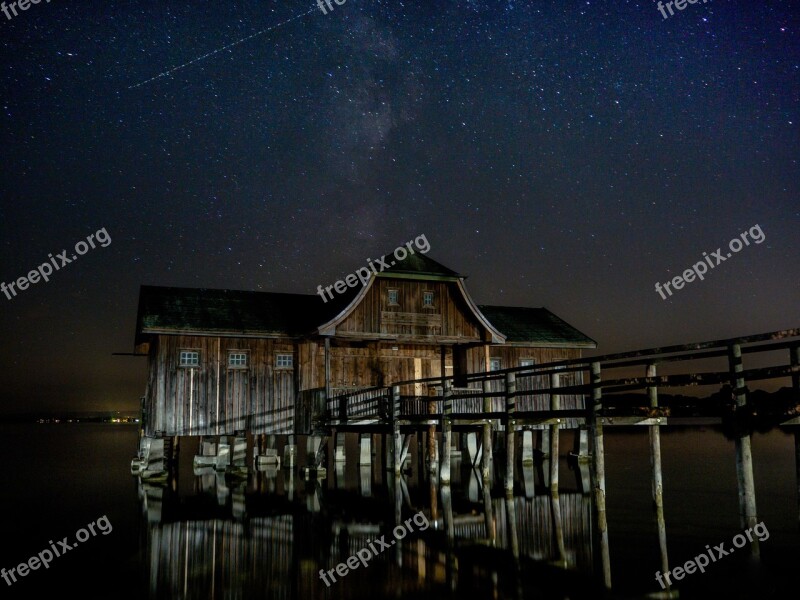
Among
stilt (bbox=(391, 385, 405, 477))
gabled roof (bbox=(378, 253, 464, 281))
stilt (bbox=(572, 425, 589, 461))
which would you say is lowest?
stilt (bbox=(572, 425, 589, 461))

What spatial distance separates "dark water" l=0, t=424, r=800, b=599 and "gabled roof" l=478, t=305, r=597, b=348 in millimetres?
7011

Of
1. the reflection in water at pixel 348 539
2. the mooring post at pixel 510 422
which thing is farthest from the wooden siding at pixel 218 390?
the mooring post at pixel 510 422

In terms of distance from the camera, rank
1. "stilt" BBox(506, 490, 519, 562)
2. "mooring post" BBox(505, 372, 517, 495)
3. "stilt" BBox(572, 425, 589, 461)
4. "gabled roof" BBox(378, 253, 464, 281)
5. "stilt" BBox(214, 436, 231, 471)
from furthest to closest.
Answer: "stilt" BBox(572, 425, 589, 461)
"stilt" BBox(214, 436, 231, 471)
"gabled roof" BBox(378, 253, 464, 281)
"mooring post" BBox(505, 372, 517, 495)
"stilt" BBox(506, 490, 519, 562)

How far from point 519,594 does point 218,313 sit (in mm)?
19855

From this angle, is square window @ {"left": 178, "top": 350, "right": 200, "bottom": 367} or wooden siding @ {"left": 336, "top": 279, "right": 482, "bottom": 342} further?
wooden siding @ {"left": 336, "top": 279, "right": 482, "bottom": 342}

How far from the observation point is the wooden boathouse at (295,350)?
25.5 metres

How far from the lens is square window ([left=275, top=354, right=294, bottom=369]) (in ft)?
89.2

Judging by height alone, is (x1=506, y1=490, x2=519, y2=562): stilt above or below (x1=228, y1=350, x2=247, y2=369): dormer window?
below

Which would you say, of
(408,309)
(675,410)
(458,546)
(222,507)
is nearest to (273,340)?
(408,309)

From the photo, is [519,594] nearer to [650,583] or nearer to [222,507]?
[650,583]

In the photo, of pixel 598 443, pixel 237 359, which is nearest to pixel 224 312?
pixel 237 359

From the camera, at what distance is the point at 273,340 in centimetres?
2723

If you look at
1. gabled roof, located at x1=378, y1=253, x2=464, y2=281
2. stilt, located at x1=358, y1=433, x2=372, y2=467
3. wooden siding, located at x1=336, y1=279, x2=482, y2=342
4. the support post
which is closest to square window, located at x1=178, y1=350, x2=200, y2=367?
the support post

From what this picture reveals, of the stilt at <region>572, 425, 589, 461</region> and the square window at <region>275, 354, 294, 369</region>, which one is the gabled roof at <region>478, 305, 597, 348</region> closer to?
the stilt at <region>572, 425, 589, 461</region>
